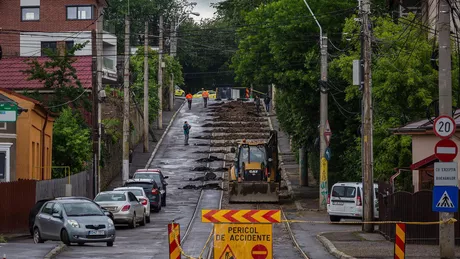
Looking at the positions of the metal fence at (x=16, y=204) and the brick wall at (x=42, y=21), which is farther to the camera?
the brick wall at (x=42, y=21)

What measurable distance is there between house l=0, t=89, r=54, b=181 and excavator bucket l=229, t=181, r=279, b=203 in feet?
31.1

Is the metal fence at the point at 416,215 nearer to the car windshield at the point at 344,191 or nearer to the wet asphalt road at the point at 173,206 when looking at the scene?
the wet asphalt road at the point at 173,206

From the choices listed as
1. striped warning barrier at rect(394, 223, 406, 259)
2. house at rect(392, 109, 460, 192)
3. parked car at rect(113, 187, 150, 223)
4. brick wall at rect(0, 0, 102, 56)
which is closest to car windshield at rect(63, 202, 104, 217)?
parked car at rect(113, 187, 150, 223)

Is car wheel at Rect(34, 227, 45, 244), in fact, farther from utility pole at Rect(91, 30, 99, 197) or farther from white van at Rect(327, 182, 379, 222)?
utility pole at Rect(91, 30, 99, 197)

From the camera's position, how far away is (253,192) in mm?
48094

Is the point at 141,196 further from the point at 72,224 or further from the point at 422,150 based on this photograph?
the point at 422,150

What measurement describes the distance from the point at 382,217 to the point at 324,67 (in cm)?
1310

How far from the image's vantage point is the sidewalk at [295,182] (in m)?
50.6

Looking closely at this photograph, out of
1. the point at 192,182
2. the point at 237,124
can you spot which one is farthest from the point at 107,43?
the point at 192,182

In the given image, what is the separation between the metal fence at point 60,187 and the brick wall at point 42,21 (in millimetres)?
32699

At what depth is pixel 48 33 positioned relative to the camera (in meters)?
79.6

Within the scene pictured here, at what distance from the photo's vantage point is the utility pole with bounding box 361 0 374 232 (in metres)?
34.1

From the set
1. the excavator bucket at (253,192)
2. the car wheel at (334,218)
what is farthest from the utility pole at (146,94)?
the car wheel at (334,218)

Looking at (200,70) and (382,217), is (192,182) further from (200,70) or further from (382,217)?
(200,70)
